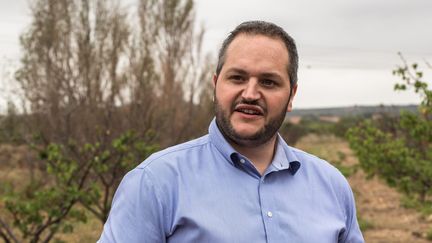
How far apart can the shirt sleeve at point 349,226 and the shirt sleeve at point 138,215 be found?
0.64m

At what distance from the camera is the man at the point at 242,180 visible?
1719mm

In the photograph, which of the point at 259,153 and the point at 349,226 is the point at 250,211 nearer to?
the point at 259,153

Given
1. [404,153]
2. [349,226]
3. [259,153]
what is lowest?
[404,153]

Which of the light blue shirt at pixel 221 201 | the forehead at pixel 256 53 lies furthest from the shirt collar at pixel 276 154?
the forehead at pixel 256 53

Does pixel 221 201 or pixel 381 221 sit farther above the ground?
pixel 221 201

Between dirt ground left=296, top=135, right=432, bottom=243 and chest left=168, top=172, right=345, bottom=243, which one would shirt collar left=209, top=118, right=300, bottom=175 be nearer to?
chest left=168, top=172, right=345, bottom=243

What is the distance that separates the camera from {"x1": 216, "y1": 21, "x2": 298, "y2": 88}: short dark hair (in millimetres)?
1930

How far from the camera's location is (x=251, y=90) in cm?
186

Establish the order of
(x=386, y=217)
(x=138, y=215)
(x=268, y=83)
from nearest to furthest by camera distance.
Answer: (x=138, y=215), (x=268, y=83), (x=386, y=217)

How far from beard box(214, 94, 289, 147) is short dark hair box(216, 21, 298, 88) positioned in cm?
13

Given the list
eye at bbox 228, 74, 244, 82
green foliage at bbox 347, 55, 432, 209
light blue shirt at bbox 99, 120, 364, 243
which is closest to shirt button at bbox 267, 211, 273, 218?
light blue shirt at bbox 99, 120, 364, 243

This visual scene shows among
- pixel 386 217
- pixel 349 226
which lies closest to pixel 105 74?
pixel 386 217

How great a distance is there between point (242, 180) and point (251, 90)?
260 mm

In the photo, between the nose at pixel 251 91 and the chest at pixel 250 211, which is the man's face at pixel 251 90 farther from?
the chest at pixel 250 211
